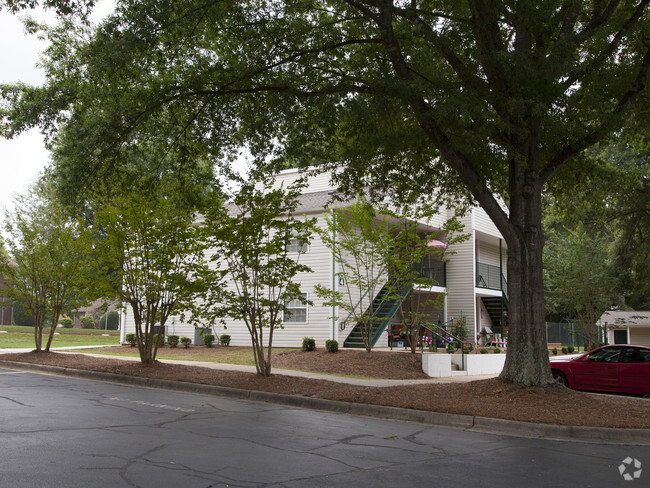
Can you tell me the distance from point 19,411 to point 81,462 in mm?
3784

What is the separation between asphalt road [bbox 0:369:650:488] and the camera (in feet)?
17.8

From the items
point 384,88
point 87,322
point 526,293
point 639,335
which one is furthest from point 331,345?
point 87,322

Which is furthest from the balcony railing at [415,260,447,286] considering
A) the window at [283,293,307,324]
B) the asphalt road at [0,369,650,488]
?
the asphalt road at [0,369,650,488]

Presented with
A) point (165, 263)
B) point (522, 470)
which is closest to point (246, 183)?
point (165, 263)

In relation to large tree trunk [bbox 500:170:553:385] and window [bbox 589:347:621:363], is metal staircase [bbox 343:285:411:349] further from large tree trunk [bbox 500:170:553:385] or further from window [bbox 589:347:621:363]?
large tree trunk [bbox 500:170:553:385]

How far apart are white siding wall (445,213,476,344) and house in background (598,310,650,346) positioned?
14700 millimetres

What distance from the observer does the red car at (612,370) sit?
14.1 meters

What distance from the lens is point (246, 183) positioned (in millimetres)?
13594

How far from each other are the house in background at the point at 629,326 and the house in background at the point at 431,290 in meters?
11.8

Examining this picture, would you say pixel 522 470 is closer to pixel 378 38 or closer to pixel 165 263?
pixel 378 38

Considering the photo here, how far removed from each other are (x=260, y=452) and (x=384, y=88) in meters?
7.33

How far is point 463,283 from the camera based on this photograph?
28.9 m

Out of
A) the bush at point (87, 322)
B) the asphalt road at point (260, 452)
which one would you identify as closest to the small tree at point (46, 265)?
the asphalt road at point (260, 452)

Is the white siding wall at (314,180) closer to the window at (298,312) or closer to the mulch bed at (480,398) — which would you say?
the window at (298,312)
